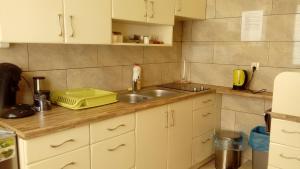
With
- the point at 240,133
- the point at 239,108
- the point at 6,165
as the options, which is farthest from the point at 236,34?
the point at 6,165

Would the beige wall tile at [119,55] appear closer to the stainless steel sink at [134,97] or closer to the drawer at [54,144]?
the stainless steel sink at [134,97]

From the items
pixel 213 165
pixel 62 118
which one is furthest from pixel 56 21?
pixel 213 165

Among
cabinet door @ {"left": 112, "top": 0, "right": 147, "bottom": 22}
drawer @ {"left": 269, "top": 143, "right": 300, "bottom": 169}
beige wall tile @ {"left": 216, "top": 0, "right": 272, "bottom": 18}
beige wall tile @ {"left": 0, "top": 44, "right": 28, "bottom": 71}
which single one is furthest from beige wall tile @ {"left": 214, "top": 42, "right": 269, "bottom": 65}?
beige wall tile @ {"left": 0, "top": 44, "right": 28, "bottom": 71}

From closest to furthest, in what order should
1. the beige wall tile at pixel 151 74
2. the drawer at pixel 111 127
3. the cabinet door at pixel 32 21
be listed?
1. the cabinet door at pixel 32 21
2. the drawer at pixel 111 127
3. the beige wall tile at pixel 151 74

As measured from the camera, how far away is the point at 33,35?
5.02 ft

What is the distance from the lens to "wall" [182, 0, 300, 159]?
246 cm

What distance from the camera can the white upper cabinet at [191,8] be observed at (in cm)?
256

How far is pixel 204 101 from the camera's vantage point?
103 inches

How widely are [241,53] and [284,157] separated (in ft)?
4.01

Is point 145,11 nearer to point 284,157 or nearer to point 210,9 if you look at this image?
point 210,9

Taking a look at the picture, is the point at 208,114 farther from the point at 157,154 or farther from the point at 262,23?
the point at 262,23

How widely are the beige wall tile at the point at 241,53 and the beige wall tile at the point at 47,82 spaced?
1.73 metres

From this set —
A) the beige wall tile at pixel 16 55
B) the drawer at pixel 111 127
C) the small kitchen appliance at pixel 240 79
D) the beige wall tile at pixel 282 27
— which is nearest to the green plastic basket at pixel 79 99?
the drawer at pixel 111 127

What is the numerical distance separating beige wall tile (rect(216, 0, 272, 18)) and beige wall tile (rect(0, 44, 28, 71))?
2.05m
